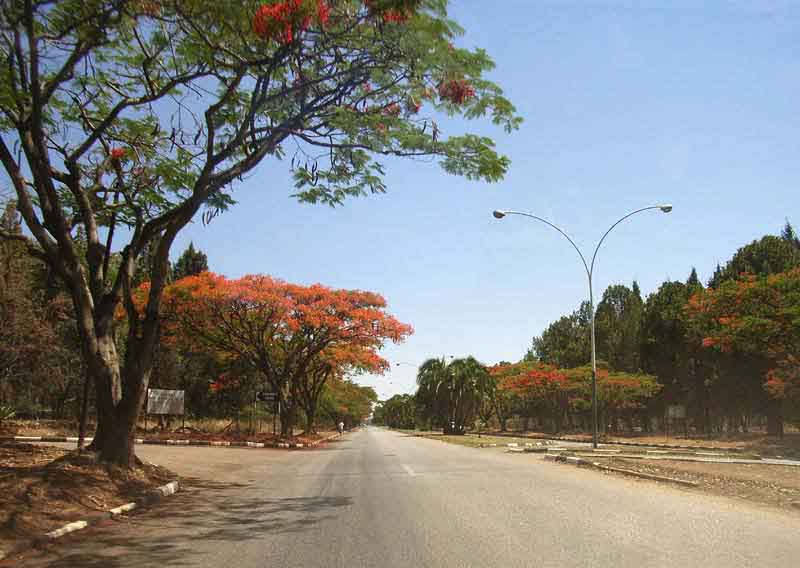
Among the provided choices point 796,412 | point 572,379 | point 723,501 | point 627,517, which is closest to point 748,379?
point 796,412

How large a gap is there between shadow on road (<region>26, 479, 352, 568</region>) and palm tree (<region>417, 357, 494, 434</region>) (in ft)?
153

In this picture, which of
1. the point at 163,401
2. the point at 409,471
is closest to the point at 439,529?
the point at 409,471

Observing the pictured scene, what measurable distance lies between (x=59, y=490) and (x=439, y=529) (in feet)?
18.1

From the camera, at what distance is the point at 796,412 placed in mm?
44625

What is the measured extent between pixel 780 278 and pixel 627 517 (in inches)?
1112

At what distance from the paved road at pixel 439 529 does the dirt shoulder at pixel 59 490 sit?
53 cm

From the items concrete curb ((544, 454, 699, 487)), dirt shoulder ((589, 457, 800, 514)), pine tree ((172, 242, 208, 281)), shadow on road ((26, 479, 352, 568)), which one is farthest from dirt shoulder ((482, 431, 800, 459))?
pine tree ((172, 242, 208, 281))

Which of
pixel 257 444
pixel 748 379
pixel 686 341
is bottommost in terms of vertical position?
pixel 257 444

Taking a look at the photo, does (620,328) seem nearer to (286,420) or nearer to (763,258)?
(763,258)

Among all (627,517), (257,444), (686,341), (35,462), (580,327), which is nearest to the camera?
(627,517)

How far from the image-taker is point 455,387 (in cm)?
5822

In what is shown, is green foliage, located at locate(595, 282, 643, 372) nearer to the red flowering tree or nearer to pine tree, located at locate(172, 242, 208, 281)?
the red flowering tree

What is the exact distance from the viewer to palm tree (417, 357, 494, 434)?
191 feet

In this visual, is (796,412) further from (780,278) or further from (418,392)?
(418,392)
